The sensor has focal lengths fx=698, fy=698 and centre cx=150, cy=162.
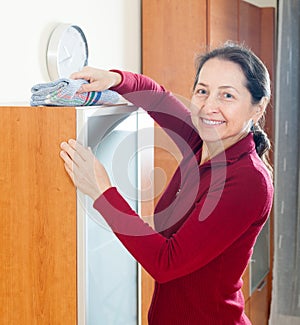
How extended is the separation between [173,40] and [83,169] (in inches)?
61.3

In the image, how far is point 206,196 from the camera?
1649mm

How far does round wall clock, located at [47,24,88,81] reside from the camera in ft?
7.75

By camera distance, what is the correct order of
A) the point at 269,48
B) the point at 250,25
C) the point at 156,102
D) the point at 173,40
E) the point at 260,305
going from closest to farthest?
the point at 156,102, the point at 173,40, the point at 250,25, the point at 269,48, the point at 260,305

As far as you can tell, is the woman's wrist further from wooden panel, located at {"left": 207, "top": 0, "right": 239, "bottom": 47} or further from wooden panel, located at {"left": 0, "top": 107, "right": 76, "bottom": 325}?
wooden panel, located at {"left": 207, "top": 0, "right": 239, "bottom": 47}

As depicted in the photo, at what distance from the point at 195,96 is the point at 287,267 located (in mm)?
1555

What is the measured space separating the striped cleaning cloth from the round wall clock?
700mm

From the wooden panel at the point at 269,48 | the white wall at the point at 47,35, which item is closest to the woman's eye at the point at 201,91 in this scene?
the white wall at the point at 47,35

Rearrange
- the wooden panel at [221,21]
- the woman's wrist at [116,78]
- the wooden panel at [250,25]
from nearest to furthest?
the woman's wrist at [116,78] → the wooden panel at [221,21] → the wooden panel at [250,25]

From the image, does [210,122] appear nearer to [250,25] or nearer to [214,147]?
[214,147]

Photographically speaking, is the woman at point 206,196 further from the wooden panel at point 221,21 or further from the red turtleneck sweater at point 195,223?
the wooden panel at point 221,21

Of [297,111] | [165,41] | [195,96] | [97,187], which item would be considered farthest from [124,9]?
[97,187]

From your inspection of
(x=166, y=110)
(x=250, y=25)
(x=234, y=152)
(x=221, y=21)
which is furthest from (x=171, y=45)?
(x=234, y=152)

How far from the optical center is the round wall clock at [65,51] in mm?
2361

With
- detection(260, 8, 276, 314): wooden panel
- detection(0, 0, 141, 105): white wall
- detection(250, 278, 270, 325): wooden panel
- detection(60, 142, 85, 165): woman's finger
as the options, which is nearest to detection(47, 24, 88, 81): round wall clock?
detection(0, 0, 141, 105): white wall
